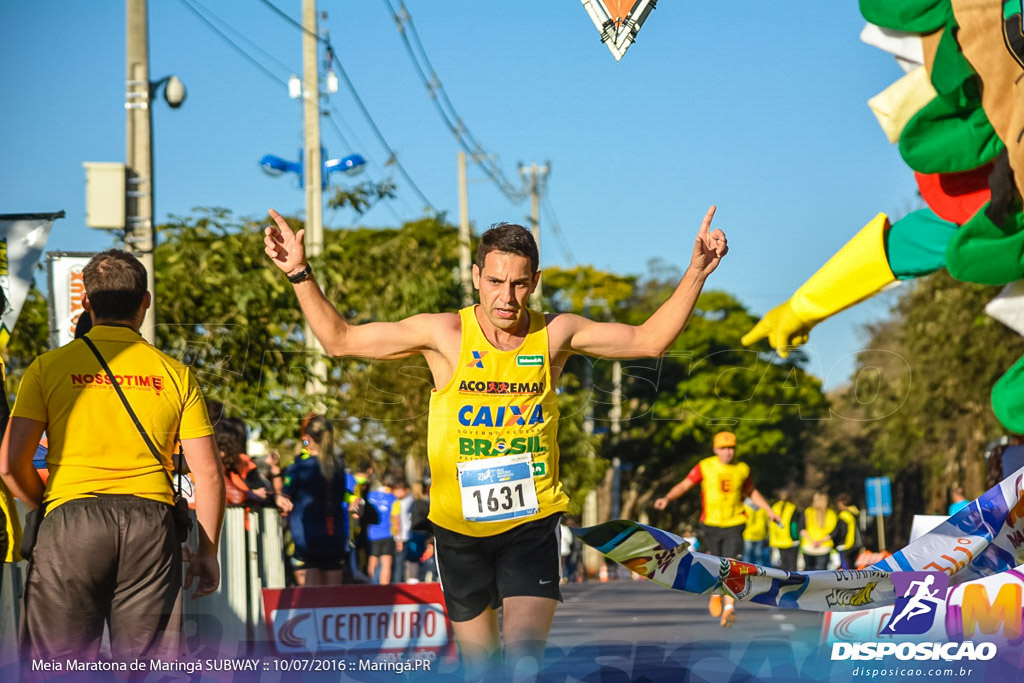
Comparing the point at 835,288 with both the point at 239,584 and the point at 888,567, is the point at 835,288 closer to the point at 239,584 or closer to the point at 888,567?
the point at 888,567

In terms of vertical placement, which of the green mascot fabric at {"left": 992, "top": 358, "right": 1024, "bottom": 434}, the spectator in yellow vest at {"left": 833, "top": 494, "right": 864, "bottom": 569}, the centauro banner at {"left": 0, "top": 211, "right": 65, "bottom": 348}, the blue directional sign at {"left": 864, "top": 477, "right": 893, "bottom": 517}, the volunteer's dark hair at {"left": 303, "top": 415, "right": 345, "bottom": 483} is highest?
the centauro banner at {"left": 0, "top": 211, "right": 65, "bottom": 348}

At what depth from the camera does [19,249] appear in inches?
306

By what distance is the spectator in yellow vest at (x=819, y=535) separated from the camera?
18.0 metres

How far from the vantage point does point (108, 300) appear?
5.23 meters

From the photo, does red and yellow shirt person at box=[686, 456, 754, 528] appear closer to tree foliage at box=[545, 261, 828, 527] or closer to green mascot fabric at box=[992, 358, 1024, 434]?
green mascot fabric at box=[992, 358, 1024, 434]

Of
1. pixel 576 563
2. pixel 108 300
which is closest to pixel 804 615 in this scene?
pixel 108 300

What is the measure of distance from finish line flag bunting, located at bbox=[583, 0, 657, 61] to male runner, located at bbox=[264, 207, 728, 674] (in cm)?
142

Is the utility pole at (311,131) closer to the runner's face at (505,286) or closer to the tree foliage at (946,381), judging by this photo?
the tree foliage at (946,381)

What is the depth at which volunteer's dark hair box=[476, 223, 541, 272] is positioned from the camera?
5.65m

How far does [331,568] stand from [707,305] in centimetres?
5582

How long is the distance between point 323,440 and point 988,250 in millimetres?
5636

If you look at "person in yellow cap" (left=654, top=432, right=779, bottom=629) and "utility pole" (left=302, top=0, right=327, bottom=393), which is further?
"utility pole" (left=302, top=0, right=327, bottom=393)

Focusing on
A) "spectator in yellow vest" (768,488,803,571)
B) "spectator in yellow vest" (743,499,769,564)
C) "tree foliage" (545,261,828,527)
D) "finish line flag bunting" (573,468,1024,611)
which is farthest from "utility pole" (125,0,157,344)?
"tree foliage" (545,261,828,527)

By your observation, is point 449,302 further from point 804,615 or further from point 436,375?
point 436,375
